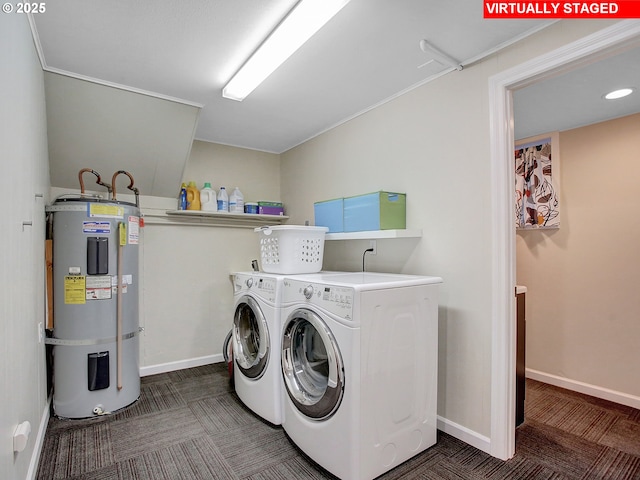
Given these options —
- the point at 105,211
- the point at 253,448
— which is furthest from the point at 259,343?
the point at 105,211

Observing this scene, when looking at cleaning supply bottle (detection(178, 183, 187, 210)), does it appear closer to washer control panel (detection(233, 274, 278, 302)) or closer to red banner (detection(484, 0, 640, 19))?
washer control panel (detection(233, 274, 278, 302))

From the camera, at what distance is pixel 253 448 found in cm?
207

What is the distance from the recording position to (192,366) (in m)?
3.45

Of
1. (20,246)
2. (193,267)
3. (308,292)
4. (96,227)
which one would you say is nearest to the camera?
(20,246)

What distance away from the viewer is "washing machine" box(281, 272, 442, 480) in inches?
67.3

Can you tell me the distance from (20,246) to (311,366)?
63.2 inches

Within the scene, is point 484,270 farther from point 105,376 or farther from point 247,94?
point 105,376

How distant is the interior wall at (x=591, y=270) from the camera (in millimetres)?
2707

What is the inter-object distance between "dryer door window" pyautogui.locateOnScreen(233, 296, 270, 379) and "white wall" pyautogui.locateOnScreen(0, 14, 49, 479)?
1.21 meters

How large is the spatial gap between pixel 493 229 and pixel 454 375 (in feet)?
3.13

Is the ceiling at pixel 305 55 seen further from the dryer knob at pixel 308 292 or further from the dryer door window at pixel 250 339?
the dryer door window at pixel 250 339

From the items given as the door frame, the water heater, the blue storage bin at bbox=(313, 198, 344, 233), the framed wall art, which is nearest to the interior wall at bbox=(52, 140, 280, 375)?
the water heater

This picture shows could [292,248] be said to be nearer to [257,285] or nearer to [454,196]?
[257,285]

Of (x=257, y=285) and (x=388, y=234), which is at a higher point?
(x=388, y=234)
